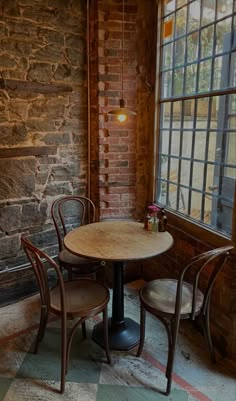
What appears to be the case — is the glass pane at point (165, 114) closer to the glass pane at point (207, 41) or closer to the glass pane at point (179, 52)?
the glass pane at point (179, 52)

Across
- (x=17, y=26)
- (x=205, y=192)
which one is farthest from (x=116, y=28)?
(x=205, y=192)

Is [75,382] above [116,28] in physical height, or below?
below

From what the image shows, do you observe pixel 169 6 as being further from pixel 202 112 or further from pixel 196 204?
pixel 196 204

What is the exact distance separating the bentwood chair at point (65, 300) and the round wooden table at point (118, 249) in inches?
7.9

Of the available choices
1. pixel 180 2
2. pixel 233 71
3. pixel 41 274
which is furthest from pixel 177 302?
pixel 180 2

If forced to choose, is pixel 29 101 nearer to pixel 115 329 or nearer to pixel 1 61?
pixel 1 61

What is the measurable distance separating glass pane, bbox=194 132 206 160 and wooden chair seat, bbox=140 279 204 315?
0.97m

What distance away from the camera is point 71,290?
7.36 ft

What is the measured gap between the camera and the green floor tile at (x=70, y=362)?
6.93 feet

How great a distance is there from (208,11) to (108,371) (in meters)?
2.55

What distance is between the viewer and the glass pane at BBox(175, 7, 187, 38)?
2.62 m

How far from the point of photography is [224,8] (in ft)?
7.34

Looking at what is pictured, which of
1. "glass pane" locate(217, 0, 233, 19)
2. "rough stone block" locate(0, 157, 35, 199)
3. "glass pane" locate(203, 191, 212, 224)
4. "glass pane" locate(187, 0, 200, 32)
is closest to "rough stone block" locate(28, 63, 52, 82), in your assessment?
"rough stone block" locate(0, 157, 35, 199)

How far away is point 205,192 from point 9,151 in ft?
5.30
